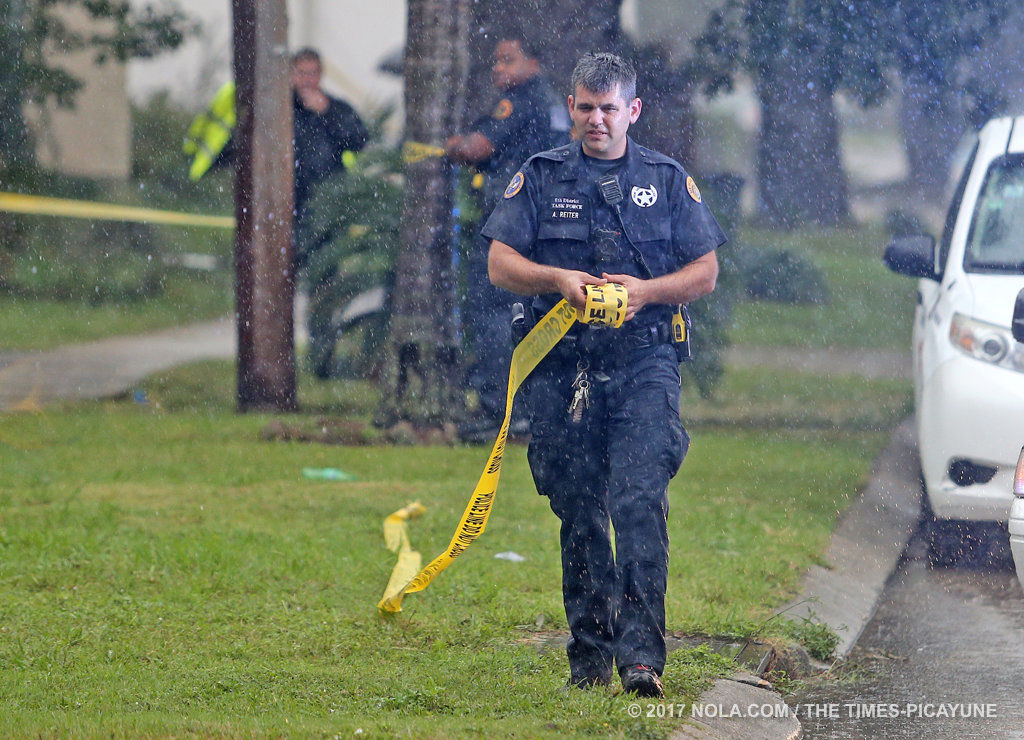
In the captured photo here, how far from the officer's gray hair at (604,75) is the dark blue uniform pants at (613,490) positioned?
77cm

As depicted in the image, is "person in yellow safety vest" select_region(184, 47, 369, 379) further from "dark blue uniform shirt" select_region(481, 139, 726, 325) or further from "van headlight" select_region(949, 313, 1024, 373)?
"dark blue uniform shirt" select_region(481, 139, 726, 325)

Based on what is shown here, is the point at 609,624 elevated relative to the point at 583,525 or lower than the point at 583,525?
lower

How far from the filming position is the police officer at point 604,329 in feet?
13.7

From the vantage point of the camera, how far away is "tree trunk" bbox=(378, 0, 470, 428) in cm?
912

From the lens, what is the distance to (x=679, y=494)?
768 centimetres

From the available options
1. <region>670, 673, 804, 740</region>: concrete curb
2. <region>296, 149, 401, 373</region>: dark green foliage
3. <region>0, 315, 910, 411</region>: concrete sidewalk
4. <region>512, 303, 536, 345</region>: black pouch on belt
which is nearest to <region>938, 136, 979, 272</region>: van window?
<region>670, 673, 804, 740</region>: concrete curb

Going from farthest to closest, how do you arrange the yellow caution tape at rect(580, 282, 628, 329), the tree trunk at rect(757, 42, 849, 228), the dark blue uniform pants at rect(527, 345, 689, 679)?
the tree trunk at rect(757, 42, 849, 228), the dark blue uniform pants at rect(527, 345, 689, 679), the yellow caution tape at rect(580, 282, 628, 329)

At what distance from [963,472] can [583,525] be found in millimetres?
2606

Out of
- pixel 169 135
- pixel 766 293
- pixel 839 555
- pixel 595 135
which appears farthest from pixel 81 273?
pixel 595 135

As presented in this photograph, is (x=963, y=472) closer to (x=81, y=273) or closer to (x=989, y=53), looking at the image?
(x=989, y=53)

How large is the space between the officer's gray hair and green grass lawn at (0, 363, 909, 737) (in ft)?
5.69

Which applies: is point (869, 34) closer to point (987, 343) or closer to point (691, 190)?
point (987, 343)

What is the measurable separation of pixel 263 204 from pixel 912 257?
4904 millimetres

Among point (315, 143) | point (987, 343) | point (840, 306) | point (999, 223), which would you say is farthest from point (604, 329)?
point (840, 306)
